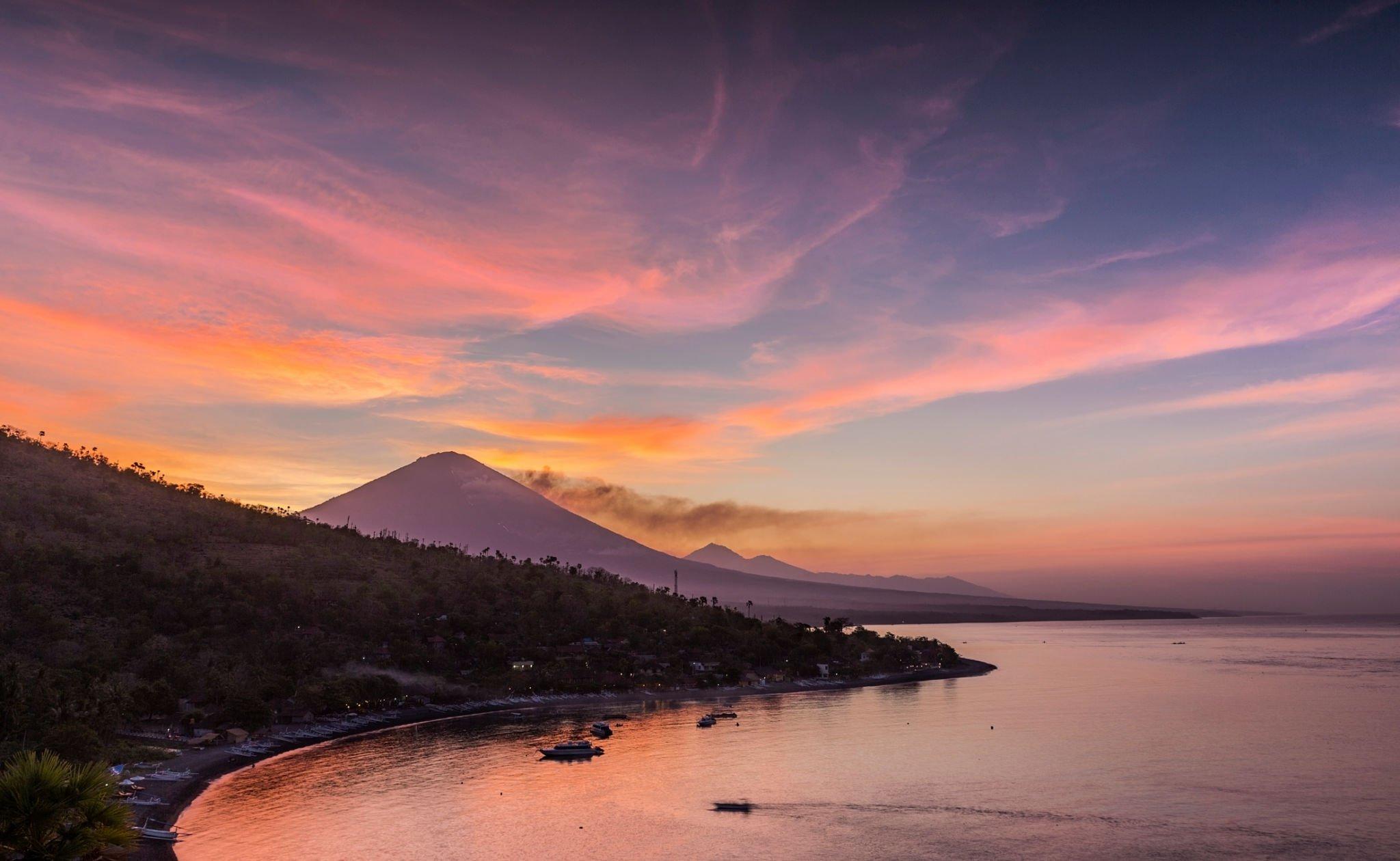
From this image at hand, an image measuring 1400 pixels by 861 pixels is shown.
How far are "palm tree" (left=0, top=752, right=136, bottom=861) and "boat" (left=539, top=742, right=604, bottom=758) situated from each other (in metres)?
79.0

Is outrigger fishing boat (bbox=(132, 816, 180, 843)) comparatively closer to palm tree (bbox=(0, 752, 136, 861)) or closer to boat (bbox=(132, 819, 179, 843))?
boat (bbox=(132, 819, 179, 843))

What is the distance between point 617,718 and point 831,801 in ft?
208

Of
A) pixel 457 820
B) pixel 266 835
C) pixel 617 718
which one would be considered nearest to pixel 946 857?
pixel 457 820

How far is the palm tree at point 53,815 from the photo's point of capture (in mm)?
31141

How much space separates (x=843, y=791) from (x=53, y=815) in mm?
76420

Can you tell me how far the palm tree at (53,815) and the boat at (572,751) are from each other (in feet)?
259

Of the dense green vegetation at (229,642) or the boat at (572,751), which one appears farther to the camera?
the dense green vegetation at (229,642)

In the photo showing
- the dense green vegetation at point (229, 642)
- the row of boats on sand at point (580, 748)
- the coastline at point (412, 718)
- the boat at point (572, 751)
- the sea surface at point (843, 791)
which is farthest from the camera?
the dense green vegetation at point (229, 642)

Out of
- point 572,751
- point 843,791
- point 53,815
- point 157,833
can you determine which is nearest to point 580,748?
point 572,751

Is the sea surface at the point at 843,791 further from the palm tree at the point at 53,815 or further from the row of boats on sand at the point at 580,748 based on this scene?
the palm tree at the point at 53,815

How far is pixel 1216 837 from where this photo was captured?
72625mm

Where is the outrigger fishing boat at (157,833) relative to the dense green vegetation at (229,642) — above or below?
below

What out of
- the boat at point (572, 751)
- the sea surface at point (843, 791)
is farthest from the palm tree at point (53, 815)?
the boat at point (572, 751)

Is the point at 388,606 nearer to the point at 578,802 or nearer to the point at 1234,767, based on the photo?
the point at 578,802
